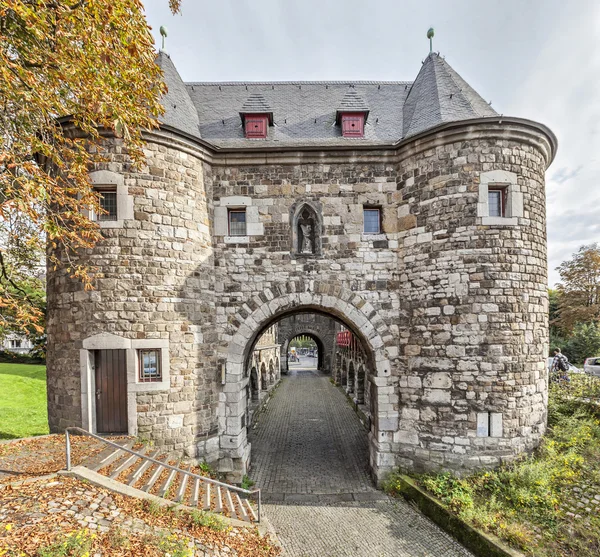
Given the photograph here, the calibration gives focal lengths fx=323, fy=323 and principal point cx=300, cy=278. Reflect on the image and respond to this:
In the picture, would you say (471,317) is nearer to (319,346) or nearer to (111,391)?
(111,391)

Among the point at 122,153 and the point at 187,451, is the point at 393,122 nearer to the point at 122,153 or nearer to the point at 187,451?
the point at 122,153

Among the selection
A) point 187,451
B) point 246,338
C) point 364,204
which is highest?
point 364,204

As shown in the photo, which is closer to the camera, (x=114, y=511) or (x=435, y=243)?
(x=114, y=511)

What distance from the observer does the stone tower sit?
7.35 metres

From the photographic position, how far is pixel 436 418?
24.8 feet

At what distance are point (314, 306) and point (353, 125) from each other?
526cm

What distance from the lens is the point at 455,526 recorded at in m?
6.17

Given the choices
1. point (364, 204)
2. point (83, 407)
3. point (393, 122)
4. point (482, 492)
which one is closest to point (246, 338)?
point (83, 407)

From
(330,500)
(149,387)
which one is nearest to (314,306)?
(149,387)

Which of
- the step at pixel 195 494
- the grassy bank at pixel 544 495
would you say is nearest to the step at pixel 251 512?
the step at pixel 195 494

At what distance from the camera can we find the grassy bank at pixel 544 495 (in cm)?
555

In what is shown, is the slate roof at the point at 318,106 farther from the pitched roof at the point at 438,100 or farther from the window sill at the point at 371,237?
the window sill at the point at 371,237

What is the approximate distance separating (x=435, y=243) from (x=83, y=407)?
900 cm

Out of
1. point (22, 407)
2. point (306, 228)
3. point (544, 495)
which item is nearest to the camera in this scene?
point (544, 495)
